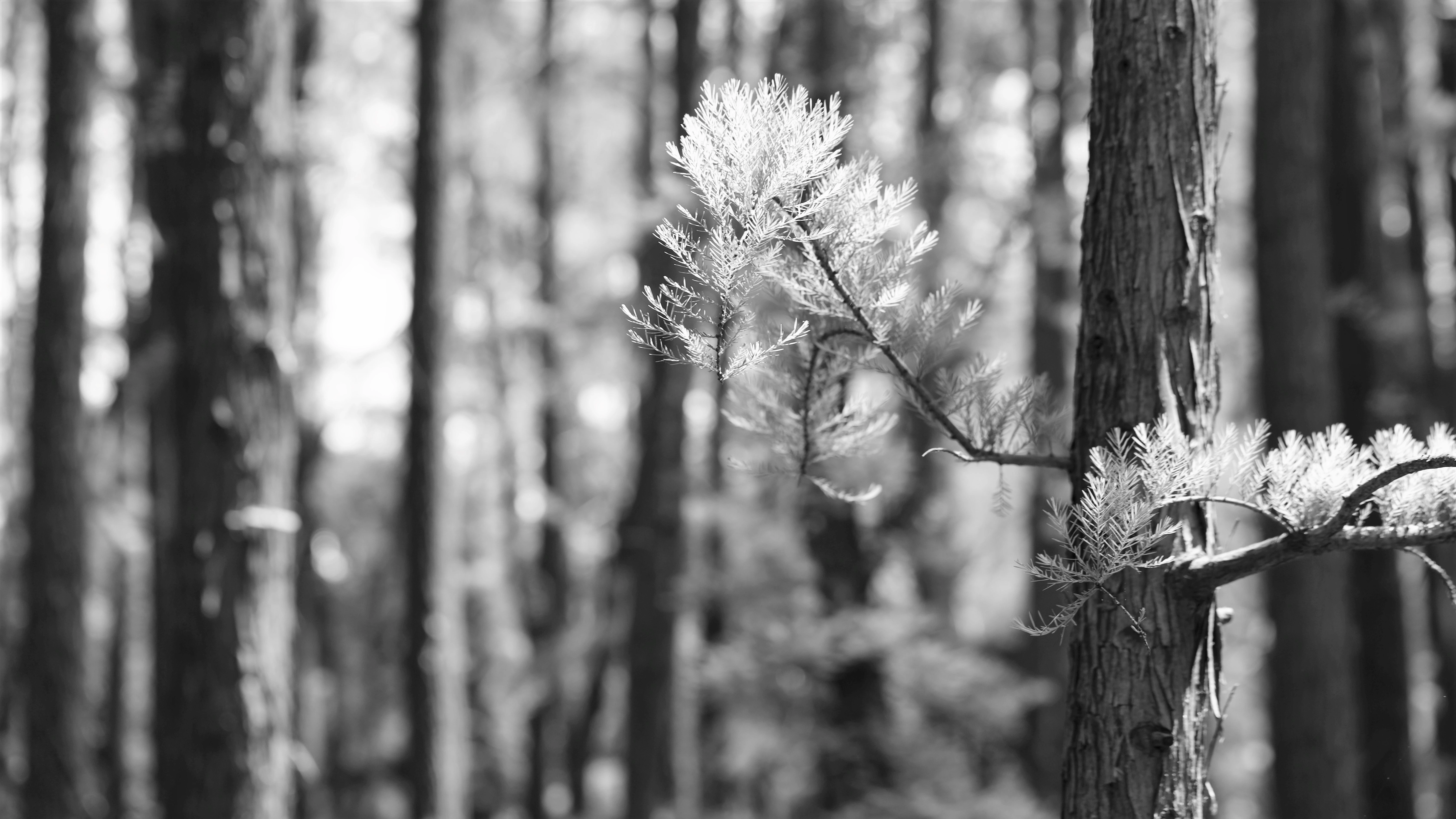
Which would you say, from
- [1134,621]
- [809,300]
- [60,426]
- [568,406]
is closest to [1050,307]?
[60,426]

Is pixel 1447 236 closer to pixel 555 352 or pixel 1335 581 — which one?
pixel 1335 581

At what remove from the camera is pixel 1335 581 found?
750 centimetres

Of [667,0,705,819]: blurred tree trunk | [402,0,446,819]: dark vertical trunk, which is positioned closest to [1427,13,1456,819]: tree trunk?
[667,0,705,819]: blurred tree trunk

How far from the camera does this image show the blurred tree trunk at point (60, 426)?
28.8 feet

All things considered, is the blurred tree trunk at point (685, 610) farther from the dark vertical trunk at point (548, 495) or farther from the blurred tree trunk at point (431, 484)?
the dark vertical trunk at point (548, 495)

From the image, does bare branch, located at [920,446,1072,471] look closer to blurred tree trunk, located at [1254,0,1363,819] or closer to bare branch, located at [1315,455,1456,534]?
bare branch, located at [1315,455,1456,534]

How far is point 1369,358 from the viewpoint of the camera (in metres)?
10.5

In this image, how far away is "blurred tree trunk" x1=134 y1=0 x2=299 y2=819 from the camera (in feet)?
18.7

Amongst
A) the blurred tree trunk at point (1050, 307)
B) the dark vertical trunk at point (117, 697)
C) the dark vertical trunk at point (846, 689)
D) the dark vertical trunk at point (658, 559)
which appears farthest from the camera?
the dark vertical trunk at point (117, 697)

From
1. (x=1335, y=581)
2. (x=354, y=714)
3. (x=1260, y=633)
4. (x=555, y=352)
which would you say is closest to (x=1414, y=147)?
(x=1260, y=633)

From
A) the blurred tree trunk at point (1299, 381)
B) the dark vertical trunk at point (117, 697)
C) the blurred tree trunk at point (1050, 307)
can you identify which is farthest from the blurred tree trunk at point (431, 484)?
the dark vertical trunk at point (117, 697)

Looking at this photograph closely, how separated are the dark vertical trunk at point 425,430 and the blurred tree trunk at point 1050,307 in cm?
456

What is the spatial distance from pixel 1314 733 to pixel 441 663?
5.77 meters

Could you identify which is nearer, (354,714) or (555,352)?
(555,352)
